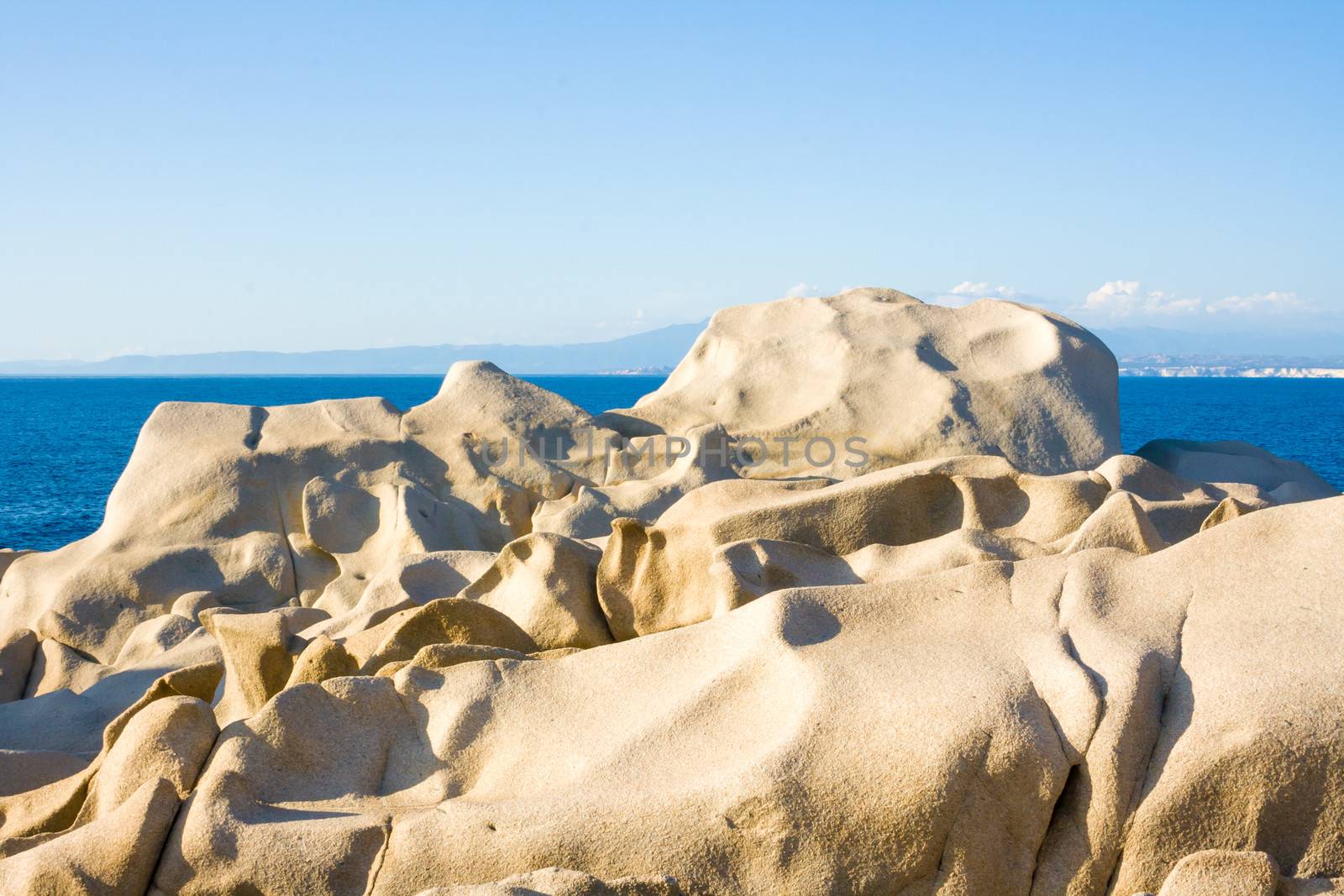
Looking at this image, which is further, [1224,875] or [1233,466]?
[1233,466]

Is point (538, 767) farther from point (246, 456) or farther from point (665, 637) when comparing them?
point (246, 456)

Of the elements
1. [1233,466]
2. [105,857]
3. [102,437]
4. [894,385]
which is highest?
[894,385]

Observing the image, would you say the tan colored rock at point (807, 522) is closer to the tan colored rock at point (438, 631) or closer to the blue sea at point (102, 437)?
the tan colored rock at point (438, 631)

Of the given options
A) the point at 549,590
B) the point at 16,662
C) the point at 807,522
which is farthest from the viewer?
the point at 16,662

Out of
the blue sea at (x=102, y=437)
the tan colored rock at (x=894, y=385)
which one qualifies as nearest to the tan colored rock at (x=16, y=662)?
the tan colored rock at (x=894, y=385)

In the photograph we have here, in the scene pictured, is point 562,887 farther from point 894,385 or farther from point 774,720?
point 894,385

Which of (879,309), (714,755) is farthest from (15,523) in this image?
(714,755)

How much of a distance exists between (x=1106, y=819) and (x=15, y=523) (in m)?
28.8

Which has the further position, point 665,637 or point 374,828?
point 665,637

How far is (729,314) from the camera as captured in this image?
14.4 m

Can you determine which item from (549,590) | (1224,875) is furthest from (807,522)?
(1224,875)

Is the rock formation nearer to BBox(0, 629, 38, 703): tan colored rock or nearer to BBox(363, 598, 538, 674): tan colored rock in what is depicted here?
BBox(363, 598, 538, 674): tan colored rock

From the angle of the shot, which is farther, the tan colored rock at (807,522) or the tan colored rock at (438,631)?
the tan colored rock at (807,522)

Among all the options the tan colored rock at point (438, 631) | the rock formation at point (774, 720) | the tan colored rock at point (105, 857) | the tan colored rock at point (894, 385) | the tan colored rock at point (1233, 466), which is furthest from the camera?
the tan colored rock at point (1233, 466)
